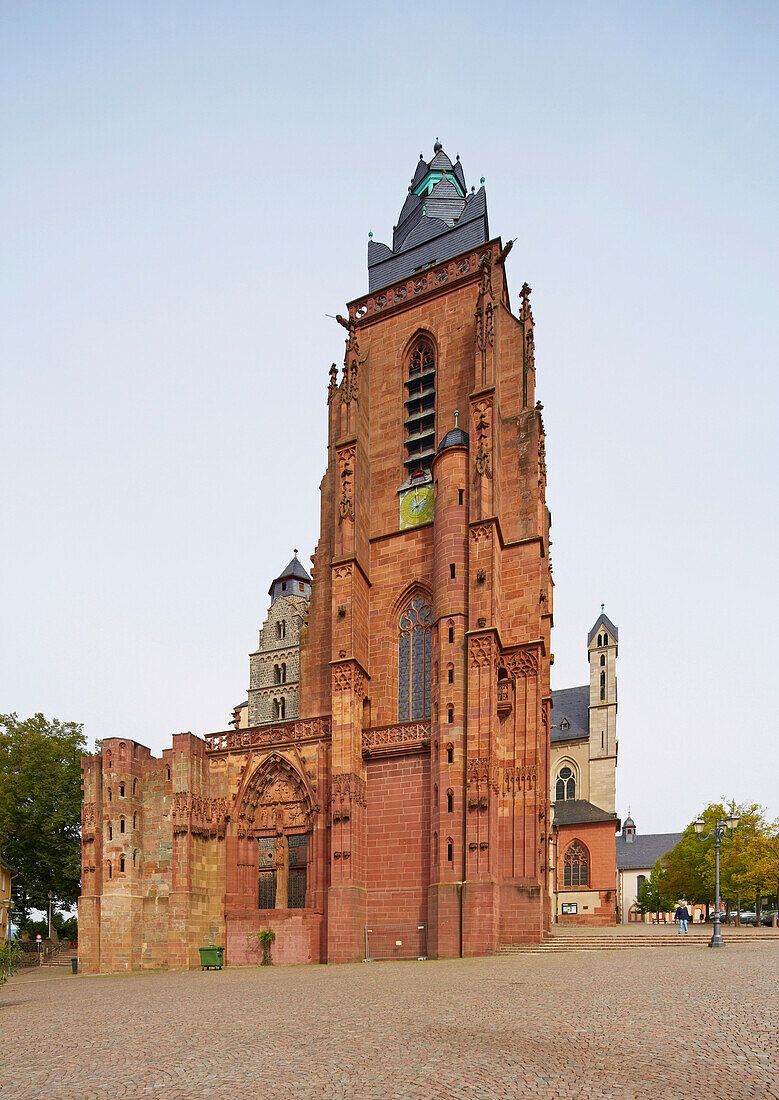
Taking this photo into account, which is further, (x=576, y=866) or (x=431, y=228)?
(x=576, y=866)

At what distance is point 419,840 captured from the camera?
91.7 ft

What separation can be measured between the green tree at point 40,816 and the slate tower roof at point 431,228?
26772mm

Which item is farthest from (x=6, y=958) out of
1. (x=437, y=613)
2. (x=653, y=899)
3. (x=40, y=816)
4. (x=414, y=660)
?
(x=653, y=899)

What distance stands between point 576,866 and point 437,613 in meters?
36.3

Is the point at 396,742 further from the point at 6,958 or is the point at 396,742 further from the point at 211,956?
the point at 6,958

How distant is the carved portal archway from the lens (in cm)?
2955

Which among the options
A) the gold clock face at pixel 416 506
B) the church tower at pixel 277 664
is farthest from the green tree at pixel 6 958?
the church tower at pixel 277 664

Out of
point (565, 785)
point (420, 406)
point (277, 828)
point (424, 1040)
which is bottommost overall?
point (565, 785)

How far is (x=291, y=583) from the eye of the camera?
6656 centimetres

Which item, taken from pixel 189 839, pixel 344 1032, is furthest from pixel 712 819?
pixel 344 1032

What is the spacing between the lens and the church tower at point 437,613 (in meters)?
26.8

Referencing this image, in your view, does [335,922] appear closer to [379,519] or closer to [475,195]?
[379,519]

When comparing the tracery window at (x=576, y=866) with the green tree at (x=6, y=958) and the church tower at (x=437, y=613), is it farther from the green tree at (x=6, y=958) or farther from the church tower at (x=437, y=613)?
the green tree at (x=6, y=958)

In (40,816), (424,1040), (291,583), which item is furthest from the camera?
(291,583)
